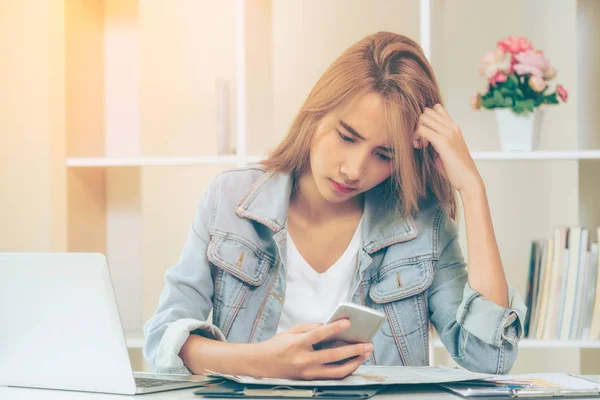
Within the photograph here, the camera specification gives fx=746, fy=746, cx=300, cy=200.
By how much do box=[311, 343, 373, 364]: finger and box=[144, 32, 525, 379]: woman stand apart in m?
0.46

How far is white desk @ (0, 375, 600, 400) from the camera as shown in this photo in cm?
88

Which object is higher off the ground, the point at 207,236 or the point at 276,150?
the point at 276,150

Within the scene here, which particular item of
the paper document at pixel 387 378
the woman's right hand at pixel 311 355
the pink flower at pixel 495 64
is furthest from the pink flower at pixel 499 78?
the woman's right hand at pixel 311 355

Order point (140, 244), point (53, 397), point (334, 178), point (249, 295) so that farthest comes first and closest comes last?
point (140, 244) → point (249, 295) → point (334, 178) → point (53, 397)

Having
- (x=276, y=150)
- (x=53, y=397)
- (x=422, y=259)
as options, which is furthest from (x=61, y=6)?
(x=53, y=397)

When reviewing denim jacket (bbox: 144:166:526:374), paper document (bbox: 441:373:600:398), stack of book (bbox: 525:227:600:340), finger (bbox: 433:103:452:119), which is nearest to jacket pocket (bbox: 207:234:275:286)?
denim jacket (bbox: 144:166:526:374)

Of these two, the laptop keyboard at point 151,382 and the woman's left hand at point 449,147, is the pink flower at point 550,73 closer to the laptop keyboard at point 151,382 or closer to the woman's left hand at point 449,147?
the woman's left hand at point 449,147

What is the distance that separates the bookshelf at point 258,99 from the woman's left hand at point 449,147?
1.02 meters

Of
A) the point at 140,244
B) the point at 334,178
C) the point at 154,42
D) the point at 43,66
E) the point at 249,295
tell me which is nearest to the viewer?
the point at 334,178

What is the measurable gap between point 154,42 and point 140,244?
721 mm

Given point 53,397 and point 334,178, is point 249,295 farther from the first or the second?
point 53,397

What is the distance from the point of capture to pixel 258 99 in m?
2.46

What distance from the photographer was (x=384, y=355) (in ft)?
5.11

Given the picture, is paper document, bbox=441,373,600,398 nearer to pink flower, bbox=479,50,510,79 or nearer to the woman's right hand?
the woman's right hand
